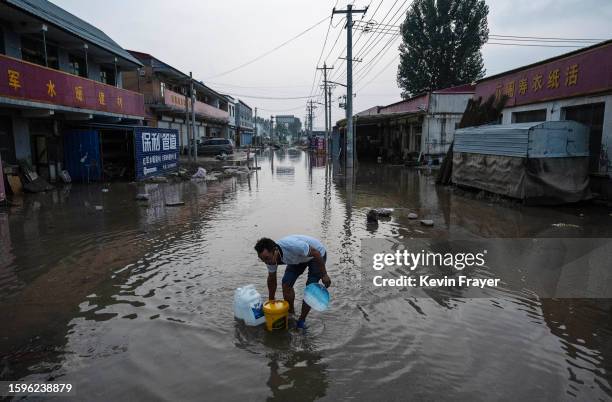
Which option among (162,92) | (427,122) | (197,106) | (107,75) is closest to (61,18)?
(107,75)

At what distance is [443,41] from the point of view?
4312 centimetres

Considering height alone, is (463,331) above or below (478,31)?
below

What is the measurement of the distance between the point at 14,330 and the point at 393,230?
7.25 metres

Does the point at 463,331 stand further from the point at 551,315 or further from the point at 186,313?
the point at 186,313

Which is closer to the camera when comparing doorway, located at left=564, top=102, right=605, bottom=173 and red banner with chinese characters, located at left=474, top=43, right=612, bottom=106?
red banner with chinese characters, located at left=474, top=43, right=612, bottom=106

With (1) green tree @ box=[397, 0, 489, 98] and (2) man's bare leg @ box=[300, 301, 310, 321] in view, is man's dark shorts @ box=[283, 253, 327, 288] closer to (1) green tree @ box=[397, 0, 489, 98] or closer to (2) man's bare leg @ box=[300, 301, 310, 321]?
(2) man's bare leg @ box=[300, 301, 310, 321]

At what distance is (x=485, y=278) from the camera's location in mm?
6441

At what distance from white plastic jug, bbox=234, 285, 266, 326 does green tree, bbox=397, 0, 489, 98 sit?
4438cm

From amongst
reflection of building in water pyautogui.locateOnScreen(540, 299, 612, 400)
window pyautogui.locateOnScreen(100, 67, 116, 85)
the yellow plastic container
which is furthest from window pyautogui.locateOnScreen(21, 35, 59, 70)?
reflection of building in water pyautogui.locateOnScreen(540, 299, 612, 400)

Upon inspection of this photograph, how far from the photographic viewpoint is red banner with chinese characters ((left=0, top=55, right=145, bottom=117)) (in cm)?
1332

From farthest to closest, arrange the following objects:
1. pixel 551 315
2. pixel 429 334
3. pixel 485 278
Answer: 1. pixel 485 278
2. pixel 551 315
3. pixel 429 334

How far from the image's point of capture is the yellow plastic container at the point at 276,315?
15.1 ft

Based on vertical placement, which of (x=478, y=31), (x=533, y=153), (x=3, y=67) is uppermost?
(x=478, y=31)

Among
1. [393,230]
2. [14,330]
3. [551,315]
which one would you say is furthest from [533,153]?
[14,330]
